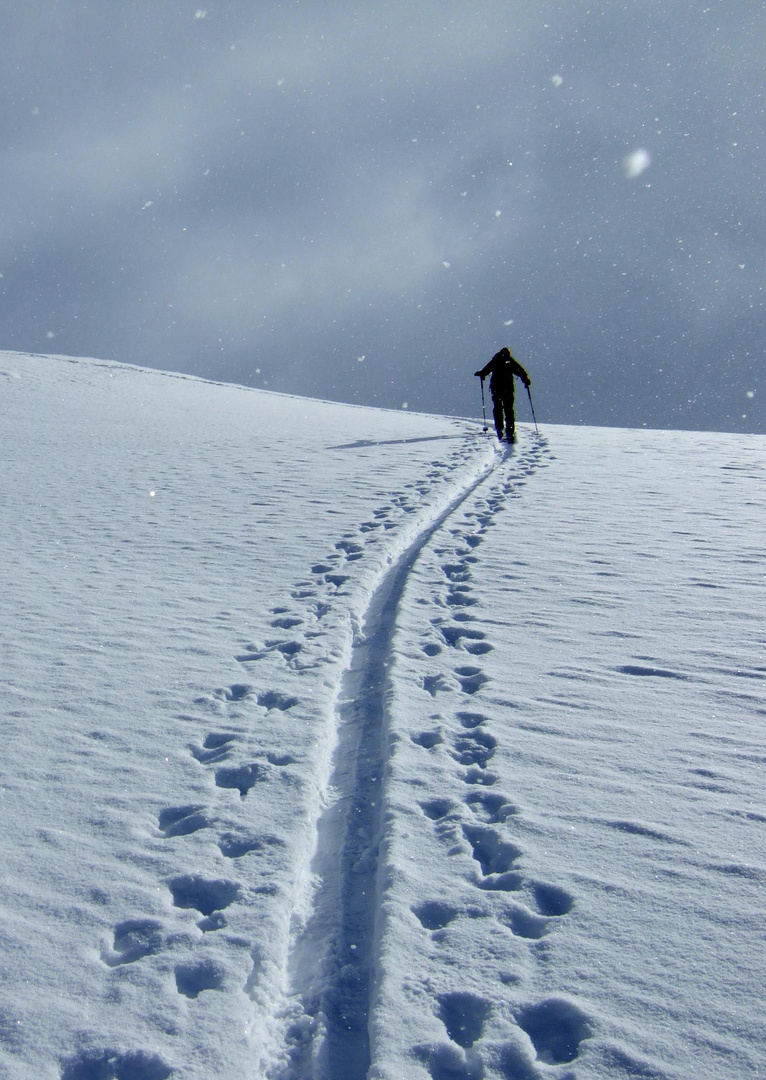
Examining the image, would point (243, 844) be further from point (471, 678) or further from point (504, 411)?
point (504, 411)

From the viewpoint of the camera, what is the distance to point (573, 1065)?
2279 mm

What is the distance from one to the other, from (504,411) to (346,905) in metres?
14.2

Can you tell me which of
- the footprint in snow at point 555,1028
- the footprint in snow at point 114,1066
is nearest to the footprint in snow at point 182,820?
the footprint in snow at point 114,1066

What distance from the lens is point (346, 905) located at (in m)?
3.03

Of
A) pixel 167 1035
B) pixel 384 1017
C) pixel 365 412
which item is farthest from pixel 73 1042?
pixel 365 412

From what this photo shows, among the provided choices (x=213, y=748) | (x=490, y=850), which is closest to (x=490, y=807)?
(x=490, y=850)

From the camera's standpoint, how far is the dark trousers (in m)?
16.0

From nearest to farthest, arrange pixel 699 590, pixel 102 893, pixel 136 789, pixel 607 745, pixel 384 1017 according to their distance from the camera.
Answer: pixel 384 1017
pixel 102 893
pixel 136 789
pixel 607 745
pixel 699 590

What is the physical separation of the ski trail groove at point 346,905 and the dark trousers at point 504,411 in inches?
460

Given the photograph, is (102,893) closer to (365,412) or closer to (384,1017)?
(384,1017)

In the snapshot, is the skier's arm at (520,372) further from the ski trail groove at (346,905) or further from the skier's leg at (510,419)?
the ski trail groove at (346,905)

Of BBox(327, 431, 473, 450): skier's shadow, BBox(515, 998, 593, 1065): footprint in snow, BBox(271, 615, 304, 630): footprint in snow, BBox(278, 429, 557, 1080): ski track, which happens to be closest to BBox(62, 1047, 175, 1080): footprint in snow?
BBox(278, 429, 557, 1080): ski track

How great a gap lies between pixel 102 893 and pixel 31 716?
1659mm

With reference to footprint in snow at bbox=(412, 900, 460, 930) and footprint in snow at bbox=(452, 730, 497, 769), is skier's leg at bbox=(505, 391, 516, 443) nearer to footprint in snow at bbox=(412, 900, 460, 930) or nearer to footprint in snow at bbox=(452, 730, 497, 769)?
footprint in snow at bbox=(452, 730, 497, 769)
